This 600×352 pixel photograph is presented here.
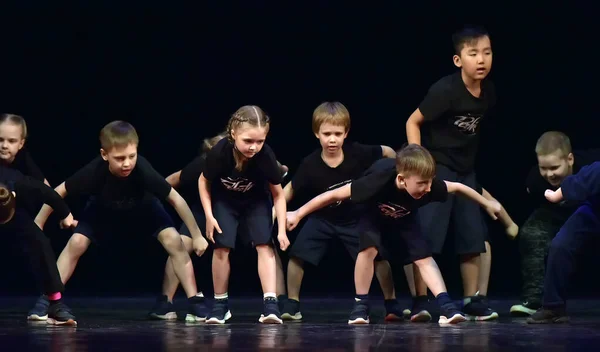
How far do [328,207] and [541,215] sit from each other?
895 millimetres

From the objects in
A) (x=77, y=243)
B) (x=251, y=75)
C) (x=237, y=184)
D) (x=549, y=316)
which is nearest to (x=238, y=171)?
(x=237, y=184)

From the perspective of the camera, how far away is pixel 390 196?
13.2ft

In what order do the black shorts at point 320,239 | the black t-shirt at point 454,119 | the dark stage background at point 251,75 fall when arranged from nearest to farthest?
the black t-shirt at point 454,119, the black shorts at point 320,239, the dark stage background at point 251,75

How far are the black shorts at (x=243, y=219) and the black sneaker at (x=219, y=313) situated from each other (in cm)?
21

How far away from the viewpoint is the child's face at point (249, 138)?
396cm

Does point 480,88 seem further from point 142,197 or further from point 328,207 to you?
point 142,197

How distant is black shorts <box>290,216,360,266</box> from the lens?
4.45 metres

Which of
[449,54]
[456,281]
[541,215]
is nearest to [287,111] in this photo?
[449,54]

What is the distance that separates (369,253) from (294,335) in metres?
0.79

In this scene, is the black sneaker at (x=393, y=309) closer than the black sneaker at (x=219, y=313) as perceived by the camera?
No

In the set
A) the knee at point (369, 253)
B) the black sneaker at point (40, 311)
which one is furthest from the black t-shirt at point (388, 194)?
the black sneaker at point (40, 311)

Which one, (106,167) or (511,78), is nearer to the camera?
(106,167)

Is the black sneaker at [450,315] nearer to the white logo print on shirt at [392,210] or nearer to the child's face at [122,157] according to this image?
the white logo print on shirt at [392,210]

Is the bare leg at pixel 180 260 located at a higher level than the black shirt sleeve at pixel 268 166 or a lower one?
lower
